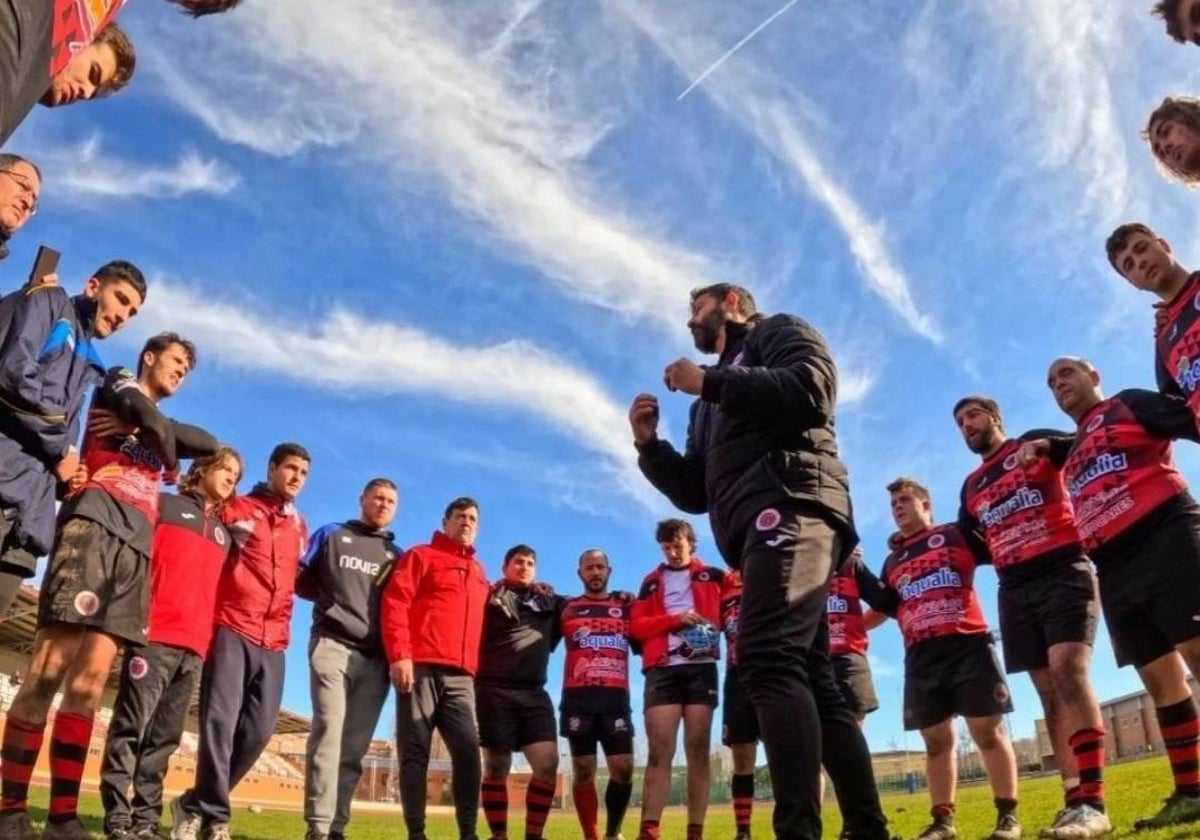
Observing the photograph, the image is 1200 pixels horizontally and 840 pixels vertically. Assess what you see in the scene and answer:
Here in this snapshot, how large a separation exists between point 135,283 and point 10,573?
5.87ft

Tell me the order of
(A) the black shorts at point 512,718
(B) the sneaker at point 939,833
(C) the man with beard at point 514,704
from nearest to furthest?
1. (B) the sneaker at point 939,833
2. (C) the man with beard at point 514,704
3. (A) the black shorts at point 512,718

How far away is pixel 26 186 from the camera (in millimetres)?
3516

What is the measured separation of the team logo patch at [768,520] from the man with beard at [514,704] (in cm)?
464

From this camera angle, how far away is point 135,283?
5078 mm

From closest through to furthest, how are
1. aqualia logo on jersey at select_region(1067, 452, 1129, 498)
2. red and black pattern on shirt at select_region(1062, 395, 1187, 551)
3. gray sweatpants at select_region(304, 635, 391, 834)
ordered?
red and black pattern on shirt at select_region(1062, 395, 1187, 551)
aqualia logo on jersey at select_region(1067, 452, 1129, 498)
gray sweatpants at select_region(304, 635, 391, 834)

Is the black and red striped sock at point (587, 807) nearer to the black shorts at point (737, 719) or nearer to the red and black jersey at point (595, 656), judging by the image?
the red and black jersey at point (595, 656)

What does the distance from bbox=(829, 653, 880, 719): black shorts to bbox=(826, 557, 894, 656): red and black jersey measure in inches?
2.6

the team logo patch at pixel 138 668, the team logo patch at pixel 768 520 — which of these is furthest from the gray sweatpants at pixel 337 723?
the team logo patch at pixel 768 520

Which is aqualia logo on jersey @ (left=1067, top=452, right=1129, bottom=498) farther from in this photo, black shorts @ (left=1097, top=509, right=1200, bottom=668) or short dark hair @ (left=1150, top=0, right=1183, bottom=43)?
short dark hair @ (left=1150, top=0, right=1183, bottom=43)

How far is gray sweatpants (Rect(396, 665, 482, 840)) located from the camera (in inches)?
247

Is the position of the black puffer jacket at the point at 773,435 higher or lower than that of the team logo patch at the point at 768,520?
higher

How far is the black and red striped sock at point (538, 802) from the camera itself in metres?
7.39

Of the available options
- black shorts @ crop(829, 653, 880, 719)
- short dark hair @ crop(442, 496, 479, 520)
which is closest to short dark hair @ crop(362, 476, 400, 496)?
short dark hair @ crop(442, 496, 479, 520)

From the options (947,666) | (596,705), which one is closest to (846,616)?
(947,666)
